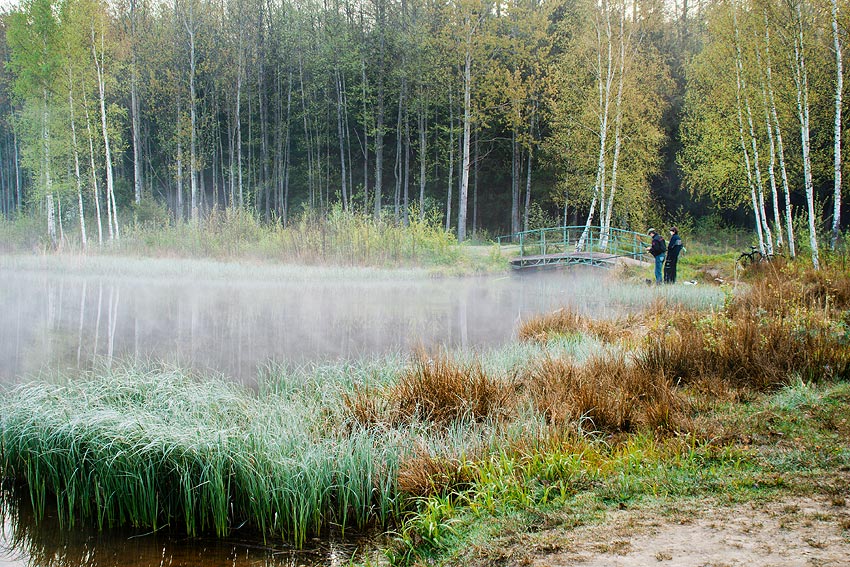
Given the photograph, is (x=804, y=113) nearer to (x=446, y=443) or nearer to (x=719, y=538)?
(x=446, y=443)

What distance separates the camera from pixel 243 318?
1155 cm

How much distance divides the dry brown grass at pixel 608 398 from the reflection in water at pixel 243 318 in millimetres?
1545

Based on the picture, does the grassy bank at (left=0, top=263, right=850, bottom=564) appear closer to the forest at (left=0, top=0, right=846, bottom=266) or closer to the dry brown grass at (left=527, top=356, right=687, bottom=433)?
the dry brown grass at (left=527, top=356, right=687, bottom=433)

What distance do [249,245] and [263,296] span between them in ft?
18.8

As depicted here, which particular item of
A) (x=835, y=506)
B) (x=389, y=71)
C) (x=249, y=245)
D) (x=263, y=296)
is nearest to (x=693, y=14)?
(x=389, y=71)

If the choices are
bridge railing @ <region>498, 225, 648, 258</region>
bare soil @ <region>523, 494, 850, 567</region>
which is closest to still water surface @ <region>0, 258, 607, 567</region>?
bare soil @ <region>523, 494, 850, 567</region>

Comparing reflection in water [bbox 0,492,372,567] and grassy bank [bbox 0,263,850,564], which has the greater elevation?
grassy bank [bbox 0,263,850,564]

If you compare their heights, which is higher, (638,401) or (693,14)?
(693,14)

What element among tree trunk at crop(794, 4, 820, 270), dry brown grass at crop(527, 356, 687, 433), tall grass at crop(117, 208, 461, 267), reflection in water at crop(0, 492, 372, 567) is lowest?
reflection in water at crop(0, 492, 372, 567)

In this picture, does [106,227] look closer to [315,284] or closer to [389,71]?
[389,71]

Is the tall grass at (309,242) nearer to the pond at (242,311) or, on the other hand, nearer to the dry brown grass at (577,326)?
the pond at (242,311)

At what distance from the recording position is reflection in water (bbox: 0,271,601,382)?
8.38 metres

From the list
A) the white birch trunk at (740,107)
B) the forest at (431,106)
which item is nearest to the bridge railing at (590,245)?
the forest at (431,106)

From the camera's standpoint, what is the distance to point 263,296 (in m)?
14.2
